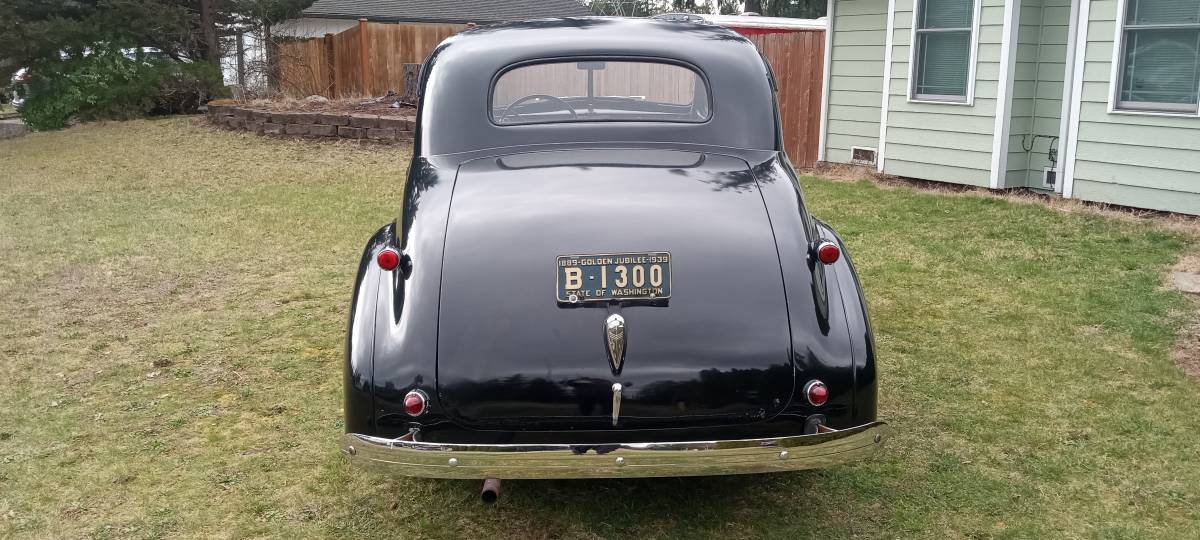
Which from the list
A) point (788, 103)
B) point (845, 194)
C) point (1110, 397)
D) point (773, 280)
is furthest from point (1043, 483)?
point (788, 103)

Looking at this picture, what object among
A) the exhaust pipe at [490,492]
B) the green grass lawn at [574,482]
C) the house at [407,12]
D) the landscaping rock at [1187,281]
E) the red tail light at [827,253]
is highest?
the house at [407,12]

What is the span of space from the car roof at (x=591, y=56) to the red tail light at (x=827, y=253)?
80 centimetres

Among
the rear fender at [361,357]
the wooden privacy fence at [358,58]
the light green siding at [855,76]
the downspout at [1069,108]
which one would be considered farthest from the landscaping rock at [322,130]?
the rear fender at [361,357]

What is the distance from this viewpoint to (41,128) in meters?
17.9

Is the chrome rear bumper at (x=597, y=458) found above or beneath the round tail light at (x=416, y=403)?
beneath

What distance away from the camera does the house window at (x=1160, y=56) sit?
8.34 m

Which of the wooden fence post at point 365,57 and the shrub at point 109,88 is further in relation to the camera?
the shrub at point 109,88

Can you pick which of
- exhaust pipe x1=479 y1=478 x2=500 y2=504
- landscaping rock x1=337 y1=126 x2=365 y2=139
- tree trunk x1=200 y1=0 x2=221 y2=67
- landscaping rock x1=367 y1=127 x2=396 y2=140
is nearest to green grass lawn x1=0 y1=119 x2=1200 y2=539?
exhaust pipe x1=479 y1=478 x2=500 y2=504

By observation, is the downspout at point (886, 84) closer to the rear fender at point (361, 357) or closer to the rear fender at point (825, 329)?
the rear fender at point (825, 329)

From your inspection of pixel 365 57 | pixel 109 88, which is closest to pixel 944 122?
pixel 365 57

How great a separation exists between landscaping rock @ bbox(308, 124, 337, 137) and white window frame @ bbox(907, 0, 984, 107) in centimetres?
826

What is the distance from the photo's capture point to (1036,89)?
9.94 m

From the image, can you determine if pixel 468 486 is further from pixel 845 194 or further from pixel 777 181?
pixel 845 194

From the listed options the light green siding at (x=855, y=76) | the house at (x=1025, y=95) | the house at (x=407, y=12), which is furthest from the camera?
the house at (x=407, y=12)
